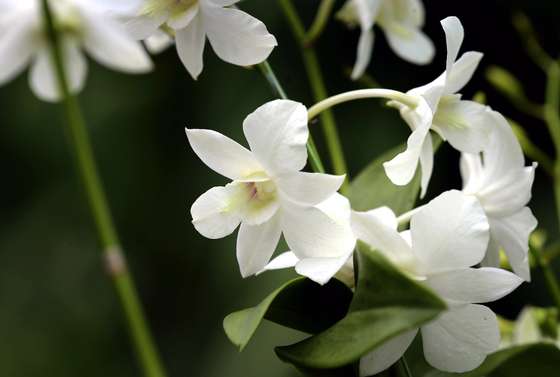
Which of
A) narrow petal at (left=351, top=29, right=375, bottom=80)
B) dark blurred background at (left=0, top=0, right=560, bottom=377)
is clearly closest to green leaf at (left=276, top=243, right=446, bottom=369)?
narrow petal at (left=351, top=29, right=375, bottom=80)

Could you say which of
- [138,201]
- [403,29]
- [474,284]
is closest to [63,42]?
[403,29]

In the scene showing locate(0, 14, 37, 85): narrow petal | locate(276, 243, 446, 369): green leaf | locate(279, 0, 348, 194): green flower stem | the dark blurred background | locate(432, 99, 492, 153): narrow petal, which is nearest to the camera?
locate(276, 243, 446, 369): green leaf

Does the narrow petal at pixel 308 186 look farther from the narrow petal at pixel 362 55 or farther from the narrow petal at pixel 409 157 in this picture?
the narrow petal at pixel 362 55

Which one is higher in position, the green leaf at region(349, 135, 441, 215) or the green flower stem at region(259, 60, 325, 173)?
the green flower stem at region(259, 60, 325, 173)

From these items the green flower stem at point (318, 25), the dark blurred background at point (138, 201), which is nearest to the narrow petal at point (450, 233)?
the green flower stem at point (318, 25)

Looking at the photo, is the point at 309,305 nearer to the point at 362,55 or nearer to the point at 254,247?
the point at 254,247

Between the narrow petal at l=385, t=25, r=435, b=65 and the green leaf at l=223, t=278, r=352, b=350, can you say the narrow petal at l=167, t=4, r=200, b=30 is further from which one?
the narrow petal at l=385, t=25, r=435, b=65
